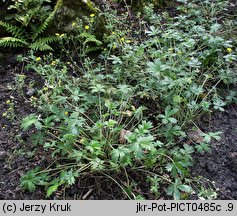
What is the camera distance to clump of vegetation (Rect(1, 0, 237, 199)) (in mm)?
2807

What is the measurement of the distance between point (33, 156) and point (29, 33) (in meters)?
1.79

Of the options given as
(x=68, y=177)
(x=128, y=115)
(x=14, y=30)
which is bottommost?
(x=68, y=177)

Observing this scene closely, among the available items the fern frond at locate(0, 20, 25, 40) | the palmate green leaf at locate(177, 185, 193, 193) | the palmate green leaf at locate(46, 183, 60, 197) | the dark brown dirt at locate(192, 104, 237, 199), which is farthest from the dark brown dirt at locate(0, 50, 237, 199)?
the fern frond at locate(0, 20, 25, 40)

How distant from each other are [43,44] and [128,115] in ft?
5.10

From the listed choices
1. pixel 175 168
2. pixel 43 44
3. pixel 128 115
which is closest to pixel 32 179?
pixel 128 115

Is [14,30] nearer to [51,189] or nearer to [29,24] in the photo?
[29,24]

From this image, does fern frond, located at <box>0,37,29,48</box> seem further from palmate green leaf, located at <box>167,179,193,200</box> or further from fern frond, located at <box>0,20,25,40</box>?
palmate green leaf, located at <box>167,179,193,200</box>

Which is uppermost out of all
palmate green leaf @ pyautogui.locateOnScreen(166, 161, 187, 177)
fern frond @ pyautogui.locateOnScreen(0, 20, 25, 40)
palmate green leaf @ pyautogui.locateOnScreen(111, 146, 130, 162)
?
fern frond @ pyautogui.locateOnScreen(0, 20, 25, 40)

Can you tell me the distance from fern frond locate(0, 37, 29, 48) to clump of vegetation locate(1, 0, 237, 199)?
498mm

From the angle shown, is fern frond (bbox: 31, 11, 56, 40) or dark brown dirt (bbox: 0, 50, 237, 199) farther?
fern frond (bbox: 31, 11, 56, 40)

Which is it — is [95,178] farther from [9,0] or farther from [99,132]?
[9,0]

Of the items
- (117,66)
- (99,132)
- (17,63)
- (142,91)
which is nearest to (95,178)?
(99,132)

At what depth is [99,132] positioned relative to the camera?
3010 mm

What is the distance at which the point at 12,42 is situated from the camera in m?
4.06
